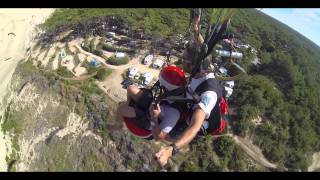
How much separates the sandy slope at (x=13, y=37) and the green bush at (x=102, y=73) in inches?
174

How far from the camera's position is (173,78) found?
291 cm

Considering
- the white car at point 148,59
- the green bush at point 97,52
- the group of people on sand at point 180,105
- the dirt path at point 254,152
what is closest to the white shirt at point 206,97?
the group of people on sand at point 180,105

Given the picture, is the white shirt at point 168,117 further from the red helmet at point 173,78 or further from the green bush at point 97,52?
the green bush at point 97,52

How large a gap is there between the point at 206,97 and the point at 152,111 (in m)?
0.39

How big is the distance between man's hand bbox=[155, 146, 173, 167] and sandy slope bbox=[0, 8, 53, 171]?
2016 centimetres

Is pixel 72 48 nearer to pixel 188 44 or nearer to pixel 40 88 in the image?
pixel 40 88

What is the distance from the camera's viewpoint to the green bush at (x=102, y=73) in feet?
73.6

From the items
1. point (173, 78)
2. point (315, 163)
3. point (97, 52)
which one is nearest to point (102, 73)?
point (97, 52)

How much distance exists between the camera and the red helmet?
289cm

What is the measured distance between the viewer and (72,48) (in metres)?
24.1

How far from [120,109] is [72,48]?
2146 cm

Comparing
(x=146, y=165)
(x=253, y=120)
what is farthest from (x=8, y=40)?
(x=253, y=120)

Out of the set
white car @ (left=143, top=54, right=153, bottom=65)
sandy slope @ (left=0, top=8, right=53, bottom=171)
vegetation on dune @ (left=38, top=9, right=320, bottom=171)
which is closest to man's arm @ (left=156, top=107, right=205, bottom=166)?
vegetation on dune @ (left=38, top=9, right=320, bottom=171)

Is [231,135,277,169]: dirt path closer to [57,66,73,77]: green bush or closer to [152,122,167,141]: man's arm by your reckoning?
[57,66,73,77]: green bush
